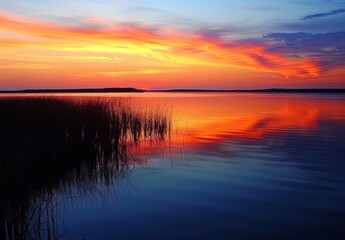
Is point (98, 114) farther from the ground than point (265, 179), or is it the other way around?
point (98, 114)

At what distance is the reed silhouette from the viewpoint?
5.23m

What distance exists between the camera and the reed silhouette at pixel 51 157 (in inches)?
206

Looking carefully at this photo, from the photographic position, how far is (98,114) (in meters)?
13.8

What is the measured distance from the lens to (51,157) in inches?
370

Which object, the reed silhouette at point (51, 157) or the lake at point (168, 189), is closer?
the reed silhouette at point (51, 157)

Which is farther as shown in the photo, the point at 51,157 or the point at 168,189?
the point at 51,157

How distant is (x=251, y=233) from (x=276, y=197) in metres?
2.07

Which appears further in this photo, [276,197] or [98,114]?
[98,114]

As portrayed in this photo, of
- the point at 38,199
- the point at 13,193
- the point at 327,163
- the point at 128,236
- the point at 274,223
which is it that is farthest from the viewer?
the point at 327,163

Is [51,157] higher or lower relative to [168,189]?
higher

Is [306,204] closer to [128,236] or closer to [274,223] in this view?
[274,223]

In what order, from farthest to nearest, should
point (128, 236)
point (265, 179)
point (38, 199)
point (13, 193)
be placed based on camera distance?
point (265, 179) → point (38, 199) → point (128, 236) → point (13, 193)

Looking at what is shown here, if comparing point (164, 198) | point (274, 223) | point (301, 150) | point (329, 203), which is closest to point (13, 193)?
point (164, 198)

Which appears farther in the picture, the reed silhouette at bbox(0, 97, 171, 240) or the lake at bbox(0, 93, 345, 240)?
the lake at bbox(0, 93, 345, 240)
